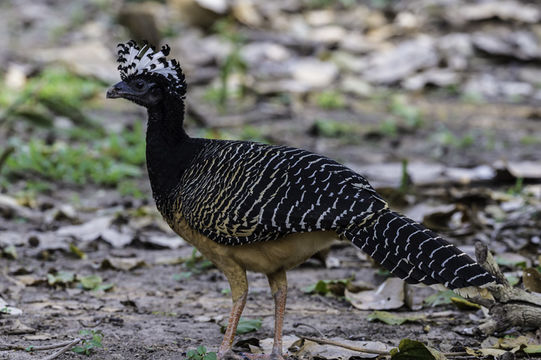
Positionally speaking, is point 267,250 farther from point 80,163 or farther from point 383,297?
point 80,163

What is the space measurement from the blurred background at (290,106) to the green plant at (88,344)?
1197 millimetres

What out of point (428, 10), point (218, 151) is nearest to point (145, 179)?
point (218, 151)

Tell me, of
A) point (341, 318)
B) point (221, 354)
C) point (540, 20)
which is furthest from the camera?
point (540, 20)

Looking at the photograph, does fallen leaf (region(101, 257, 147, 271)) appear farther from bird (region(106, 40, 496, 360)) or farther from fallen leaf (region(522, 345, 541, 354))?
fallen leaf (region(522, 345, 541, 354))

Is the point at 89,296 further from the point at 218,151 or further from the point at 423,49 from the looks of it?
the point at 423,49

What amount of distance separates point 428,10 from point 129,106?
22.2 feet

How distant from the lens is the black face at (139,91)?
490 centimetres

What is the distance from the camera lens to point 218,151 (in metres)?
4.83

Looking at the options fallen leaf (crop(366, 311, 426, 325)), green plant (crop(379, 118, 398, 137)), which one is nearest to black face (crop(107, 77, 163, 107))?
fallen leaf (crop(366, 311, 426, 325))

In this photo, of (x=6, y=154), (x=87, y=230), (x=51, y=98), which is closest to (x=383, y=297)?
(x=87, y=230)

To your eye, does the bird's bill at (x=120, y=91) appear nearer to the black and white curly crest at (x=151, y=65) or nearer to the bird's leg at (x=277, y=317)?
the black and white curly crest at (x=151, y=65)

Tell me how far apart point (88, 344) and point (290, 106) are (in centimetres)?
780

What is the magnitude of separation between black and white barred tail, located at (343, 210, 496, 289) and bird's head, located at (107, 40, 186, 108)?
4.91 feet

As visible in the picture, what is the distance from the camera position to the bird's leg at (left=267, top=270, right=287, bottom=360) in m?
4.47
